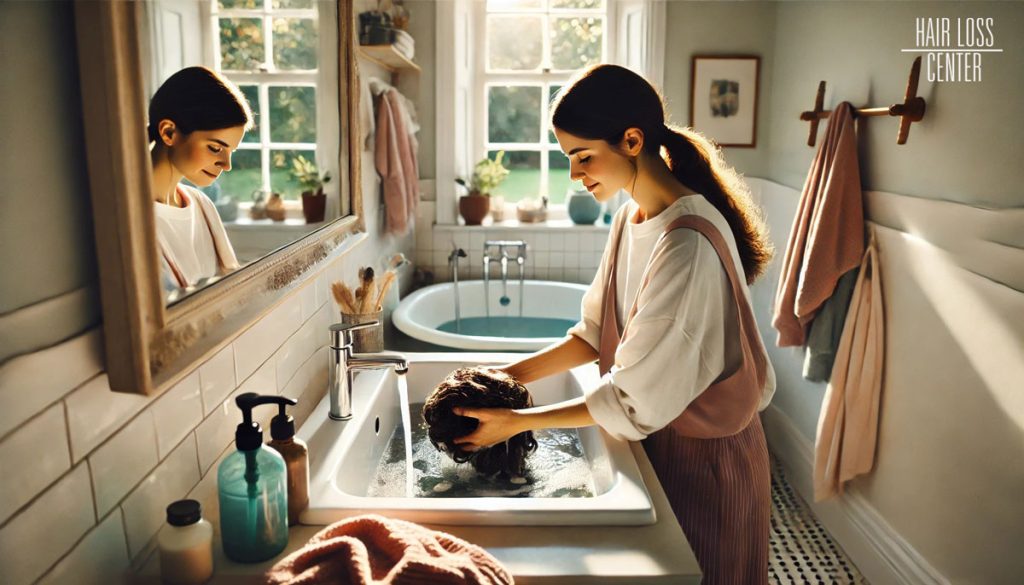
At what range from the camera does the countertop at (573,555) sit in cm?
94

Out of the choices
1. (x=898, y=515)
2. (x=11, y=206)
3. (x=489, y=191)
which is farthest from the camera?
(x=489, y=191)

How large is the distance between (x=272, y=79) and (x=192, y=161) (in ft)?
1.34

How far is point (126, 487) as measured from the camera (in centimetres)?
87

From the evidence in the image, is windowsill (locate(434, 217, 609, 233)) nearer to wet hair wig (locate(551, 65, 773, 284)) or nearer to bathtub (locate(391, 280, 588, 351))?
bathtub (locate(391, 280, 588, 351))

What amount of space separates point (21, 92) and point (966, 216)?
209 cm

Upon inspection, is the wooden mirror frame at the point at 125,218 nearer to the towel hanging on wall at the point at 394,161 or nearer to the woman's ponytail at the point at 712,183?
the woman's ponytail at the point at 712,183

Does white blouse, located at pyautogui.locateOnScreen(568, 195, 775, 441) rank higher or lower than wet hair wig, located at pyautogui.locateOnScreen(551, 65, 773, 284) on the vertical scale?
lower

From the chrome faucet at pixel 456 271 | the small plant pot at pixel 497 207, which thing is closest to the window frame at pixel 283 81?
the chrome faucet at pixel 456 271

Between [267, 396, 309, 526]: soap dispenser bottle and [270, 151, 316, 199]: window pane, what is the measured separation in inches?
18.1

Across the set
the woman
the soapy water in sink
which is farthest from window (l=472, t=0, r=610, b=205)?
the soapy water in sink

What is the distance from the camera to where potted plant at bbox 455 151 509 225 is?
3.82 metres

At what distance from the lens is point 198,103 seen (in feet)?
3.18

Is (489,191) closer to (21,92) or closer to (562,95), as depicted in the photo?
(562,95)

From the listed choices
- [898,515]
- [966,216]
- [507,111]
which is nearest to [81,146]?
[966,216]
